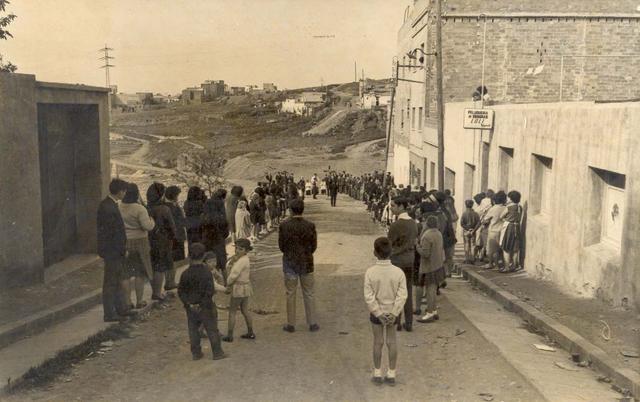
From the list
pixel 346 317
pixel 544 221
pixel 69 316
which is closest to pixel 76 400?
pixel 69 316

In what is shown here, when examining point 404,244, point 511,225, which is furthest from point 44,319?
point 511,225

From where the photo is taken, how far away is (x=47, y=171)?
41.9 ft

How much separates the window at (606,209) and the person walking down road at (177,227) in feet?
19.9

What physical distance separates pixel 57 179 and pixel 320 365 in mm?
8467

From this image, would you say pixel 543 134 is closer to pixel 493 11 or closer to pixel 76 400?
pixel 76 400

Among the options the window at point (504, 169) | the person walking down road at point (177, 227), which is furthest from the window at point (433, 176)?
the person walking down road at point (177, 227)

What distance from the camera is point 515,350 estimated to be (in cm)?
754

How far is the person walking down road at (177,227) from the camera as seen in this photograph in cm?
941

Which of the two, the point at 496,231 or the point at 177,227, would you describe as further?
the point at 496,231

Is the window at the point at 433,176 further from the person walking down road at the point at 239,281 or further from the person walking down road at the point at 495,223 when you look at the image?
the person walking down road at the point at 239,281

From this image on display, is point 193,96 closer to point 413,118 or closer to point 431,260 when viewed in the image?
point 413,118

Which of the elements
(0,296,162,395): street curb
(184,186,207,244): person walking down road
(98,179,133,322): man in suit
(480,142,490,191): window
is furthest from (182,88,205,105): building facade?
(98,179,133,322): man in suit

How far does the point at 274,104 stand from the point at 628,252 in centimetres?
14075

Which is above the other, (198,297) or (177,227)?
(177,227)
